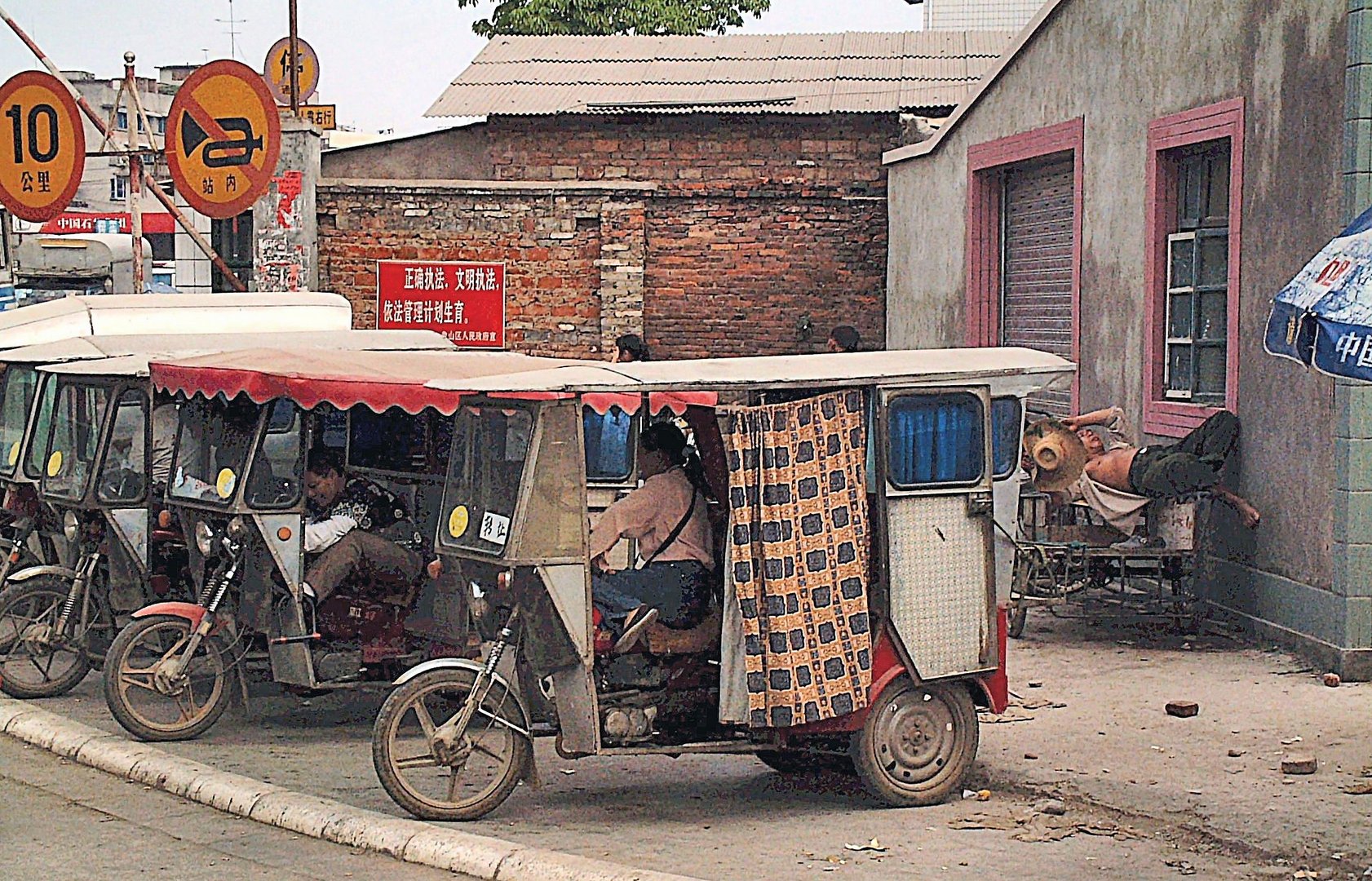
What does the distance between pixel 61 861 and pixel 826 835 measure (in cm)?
301

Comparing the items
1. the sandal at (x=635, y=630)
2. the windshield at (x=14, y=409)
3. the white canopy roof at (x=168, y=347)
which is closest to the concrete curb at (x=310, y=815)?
the sandal at (x=635, y=630)

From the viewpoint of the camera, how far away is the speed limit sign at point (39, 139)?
1503cm

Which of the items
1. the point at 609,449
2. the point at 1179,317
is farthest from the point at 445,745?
the point at 1179,317

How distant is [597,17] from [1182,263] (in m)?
25.0

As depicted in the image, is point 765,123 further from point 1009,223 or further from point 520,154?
point 1009,223

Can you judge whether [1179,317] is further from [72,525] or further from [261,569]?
[72,525]

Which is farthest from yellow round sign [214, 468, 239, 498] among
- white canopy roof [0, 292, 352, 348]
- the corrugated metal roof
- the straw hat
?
the corrugated metal roof

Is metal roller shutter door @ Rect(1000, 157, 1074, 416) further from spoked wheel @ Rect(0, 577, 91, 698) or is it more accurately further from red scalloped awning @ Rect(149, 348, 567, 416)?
spoked wheel @ Rect(0, 577, 91, 698)

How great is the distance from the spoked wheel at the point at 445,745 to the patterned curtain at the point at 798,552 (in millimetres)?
1026

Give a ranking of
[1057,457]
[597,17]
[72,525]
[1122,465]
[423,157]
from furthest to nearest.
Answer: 1. [597,17]
2. [423,157]
3. [1057,457]
4. [1122,465]
5. [72,525]

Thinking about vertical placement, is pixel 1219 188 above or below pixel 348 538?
above

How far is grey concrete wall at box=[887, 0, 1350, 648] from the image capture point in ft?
33.3

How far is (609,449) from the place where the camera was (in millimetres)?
9703

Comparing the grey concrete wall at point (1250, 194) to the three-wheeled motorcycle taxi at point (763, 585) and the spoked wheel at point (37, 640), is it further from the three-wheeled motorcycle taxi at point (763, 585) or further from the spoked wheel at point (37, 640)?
the spoked wheel at point (37, 640)
